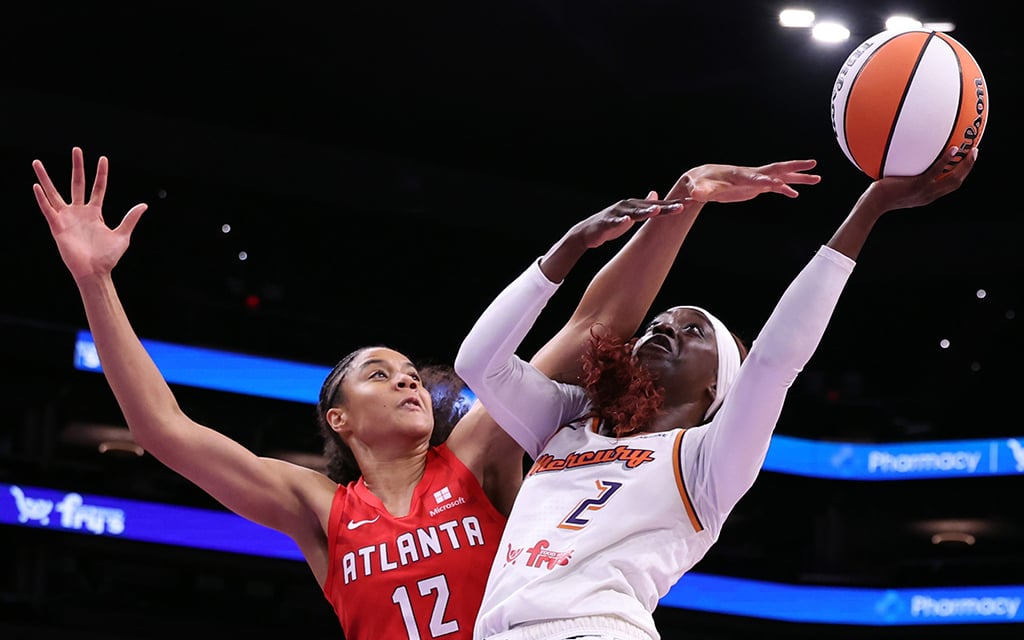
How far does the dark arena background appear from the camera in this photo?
404 inches

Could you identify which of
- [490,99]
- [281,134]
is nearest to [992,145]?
[490,99]

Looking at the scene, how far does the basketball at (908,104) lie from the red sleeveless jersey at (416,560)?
1.32 meters

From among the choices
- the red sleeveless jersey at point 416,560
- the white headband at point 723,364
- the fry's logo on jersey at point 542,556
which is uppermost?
the white headband at point 723,364

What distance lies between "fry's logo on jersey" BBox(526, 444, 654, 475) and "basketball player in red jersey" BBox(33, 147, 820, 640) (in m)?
0.34

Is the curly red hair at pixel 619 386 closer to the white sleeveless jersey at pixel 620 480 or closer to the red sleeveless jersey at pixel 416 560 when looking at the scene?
the white sleeveless jersey at pixel 620 480

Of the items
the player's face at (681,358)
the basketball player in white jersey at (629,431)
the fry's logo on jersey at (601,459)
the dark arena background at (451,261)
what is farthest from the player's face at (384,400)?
the dark arena background at (451,261)

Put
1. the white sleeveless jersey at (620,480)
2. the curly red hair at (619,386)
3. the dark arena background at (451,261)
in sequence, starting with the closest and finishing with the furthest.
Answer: the white sleeveless jersey at (620,480) < the curly red hair at (619,386) < the dark arena background at (451,261)

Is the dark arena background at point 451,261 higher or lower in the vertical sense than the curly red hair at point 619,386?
higher

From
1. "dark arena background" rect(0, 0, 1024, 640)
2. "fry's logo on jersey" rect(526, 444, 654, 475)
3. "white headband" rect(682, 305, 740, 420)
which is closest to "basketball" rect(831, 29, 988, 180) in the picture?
"white headband" rect(682, 305, 740, 420)

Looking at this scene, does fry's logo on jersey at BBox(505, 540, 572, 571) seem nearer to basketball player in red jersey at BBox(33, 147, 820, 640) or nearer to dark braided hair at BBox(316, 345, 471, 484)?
basketball player in red jersey at BBox(33, 147, 820, 640)

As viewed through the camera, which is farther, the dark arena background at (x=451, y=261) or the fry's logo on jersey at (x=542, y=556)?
the dark arena background at (x=451, y=261)

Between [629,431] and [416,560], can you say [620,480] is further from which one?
[416,560]

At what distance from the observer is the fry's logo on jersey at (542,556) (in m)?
2.70

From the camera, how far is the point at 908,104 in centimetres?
282
